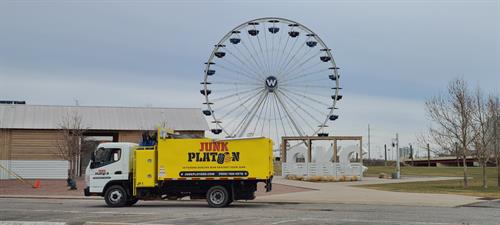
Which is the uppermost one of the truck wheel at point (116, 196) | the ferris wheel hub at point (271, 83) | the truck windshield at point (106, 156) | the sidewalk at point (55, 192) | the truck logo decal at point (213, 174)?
the ferris wheel hub at point (271, 83)

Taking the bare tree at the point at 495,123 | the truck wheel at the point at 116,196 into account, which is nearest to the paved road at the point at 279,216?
the truck wheel at the point at 116,196

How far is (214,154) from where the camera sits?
22328 millimetres

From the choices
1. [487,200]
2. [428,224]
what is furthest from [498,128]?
[428,224]

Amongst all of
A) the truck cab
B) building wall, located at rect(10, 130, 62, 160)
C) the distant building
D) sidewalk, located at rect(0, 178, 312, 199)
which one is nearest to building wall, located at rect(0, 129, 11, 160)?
the distant building

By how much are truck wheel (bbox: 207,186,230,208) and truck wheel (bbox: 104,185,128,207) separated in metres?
3.15

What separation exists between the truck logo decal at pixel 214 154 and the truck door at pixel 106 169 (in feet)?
8.51

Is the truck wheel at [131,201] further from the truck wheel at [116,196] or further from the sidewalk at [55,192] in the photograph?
the sidewalk at [55,192]

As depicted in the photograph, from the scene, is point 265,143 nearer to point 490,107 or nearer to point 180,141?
point 180,141

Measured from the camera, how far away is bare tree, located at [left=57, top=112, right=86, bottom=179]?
151ft

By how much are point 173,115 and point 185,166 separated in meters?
39.5

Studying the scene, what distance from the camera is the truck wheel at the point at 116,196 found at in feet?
73.7

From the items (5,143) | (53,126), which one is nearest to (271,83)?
(53,126)

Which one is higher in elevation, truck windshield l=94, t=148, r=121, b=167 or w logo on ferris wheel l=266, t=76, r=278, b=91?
w logo on ferris wheel l=266, t=76, r=278, b=91

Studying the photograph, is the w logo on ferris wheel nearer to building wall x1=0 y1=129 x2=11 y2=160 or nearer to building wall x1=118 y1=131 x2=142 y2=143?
building wall x1=118 y1=131 x2=142 y2=143
